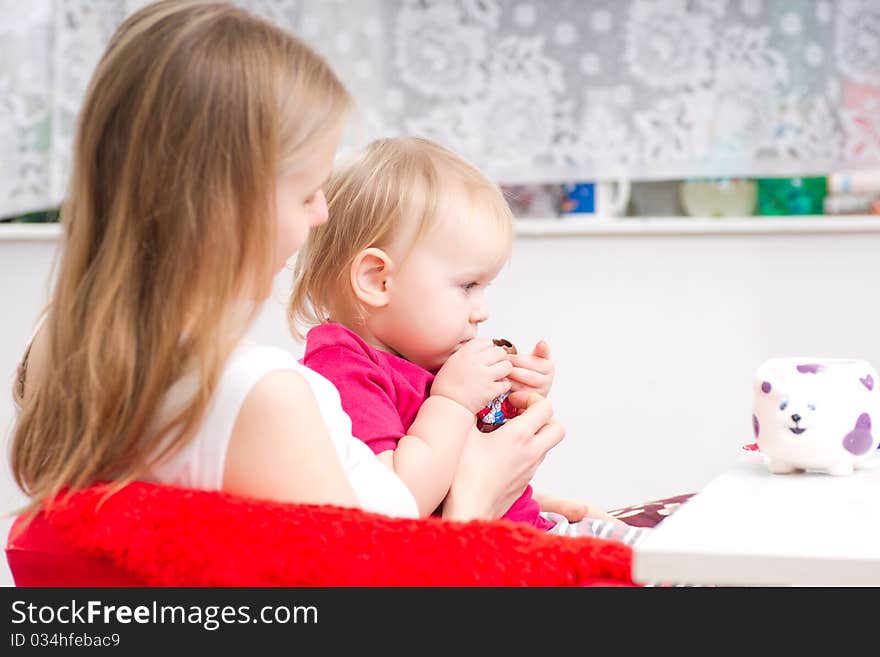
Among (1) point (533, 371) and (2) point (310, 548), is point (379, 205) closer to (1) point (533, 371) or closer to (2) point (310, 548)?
(1) point (533, 371)

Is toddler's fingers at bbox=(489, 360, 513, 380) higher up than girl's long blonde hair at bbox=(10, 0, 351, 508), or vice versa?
girl's long blonde hair at bbox=(10, 0, 351, 508)

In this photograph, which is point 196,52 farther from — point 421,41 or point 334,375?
point 421,41

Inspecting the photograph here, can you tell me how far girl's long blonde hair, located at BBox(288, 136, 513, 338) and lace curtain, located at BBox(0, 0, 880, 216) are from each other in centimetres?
117

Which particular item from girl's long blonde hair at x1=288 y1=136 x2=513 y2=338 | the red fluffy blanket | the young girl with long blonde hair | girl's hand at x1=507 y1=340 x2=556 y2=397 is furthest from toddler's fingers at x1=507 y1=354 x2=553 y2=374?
the red fluffy blanket

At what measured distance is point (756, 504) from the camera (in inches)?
35.3

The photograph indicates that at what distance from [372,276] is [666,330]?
136 centimetres

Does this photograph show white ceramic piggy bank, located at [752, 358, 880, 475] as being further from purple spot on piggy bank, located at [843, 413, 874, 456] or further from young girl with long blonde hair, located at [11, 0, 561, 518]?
young girl with long blonde hair, located at [11, 0, 561, 518]

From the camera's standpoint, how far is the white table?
696mm

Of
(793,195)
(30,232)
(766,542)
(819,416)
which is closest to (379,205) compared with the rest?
(819,416)

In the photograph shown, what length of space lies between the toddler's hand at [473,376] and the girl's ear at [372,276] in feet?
0.36

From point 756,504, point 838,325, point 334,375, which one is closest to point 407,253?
point 334,375

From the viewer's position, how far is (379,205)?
1289mm

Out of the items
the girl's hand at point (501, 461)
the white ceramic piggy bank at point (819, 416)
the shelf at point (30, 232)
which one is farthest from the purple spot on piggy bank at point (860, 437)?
the shelf at point (30, 232)

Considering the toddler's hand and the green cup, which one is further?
the green cup
